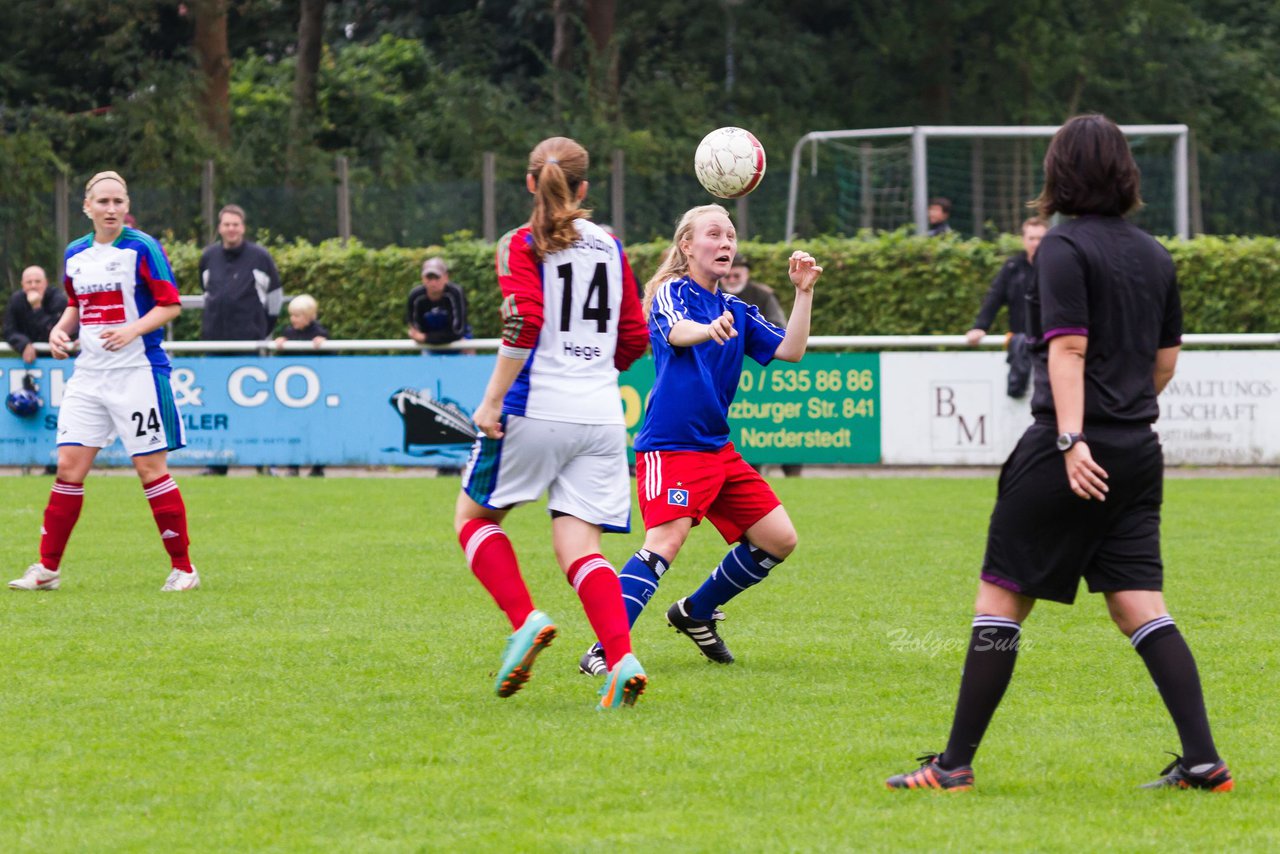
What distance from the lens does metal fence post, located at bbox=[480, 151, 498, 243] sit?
2142 centimetres

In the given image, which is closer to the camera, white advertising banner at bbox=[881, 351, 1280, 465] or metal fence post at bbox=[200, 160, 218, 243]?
white advertising banner at bbox=[881, 351, 1280, 465]

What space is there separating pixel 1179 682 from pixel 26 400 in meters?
13.4

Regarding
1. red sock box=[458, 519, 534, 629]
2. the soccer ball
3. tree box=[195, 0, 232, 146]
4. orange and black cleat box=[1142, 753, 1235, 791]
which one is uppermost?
Answer: tree box=[195, 0, 232, 146]

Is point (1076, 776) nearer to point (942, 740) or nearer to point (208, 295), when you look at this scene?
point (942, 740)

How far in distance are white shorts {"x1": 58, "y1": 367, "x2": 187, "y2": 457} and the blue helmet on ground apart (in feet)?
25.2

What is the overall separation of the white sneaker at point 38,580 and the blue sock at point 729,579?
3.62 metres

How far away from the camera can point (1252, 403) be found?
1511cm

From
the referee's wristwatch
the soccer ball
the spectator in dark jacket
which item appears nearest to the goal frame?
the spectator in dark jacket

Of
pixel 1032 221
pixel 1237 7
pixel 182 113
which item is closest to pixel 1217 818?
pixel 1032 221

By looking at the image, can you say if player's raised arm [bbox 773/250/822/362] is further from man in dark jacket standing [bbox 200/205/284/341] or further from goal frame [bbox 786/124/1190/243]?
goal frame [bbox 786/124/1190/243]

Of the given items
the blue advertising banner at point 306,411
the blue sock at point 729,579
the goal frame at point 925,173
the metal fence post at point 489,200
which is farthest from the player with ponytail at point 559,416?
the goal frame at point 925,173

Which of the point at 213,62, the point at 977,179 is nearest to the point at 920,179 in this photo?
the point at 977,179

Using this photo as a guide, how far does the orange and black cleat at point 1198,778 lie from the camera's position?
4.82 m

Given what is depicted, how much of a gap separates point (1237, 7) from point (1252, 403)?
96.9 ft
